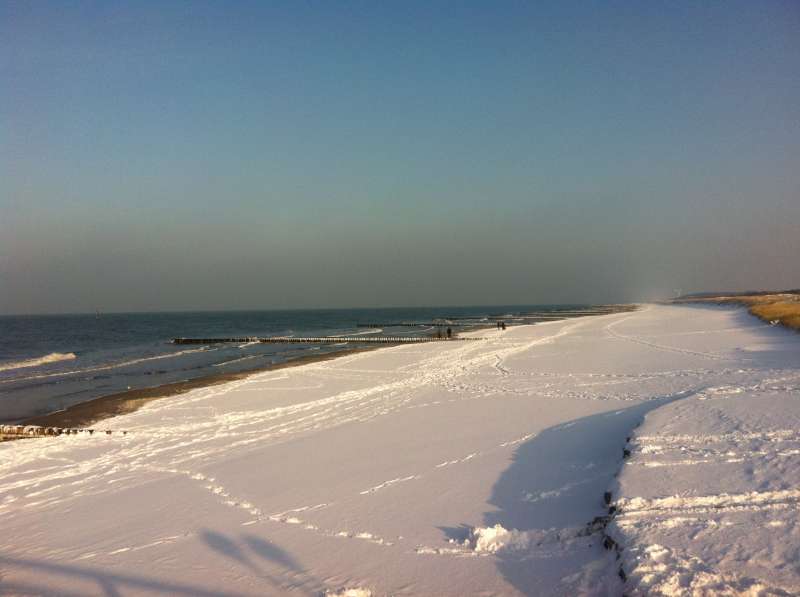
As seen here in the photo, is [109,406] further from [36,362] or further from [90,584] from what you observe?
[36,362]

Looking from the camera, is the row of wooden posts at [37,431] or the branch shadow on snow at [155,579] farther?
the row of wooden posts at [37,431]

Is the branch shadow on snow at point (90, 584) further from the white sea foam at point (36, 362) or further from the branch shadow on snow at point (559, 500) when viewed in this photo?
the white sea foam at point (36, 362)

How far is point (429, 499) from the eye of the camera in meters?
8.27

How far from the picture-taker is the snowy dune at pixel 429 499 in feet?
18.6

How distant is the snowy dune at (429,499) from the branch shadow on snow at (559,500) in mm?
34

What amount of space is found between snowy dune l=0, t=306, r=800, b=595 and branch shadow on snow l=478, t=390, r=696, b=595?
1.3 inches

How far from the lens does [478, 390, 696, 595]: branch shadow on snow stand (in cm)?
566

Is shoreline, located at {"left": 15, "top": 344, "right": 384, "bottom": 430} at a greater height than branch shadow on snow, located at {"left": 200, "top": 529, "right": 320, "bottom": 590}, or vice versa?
branch shadow on snow, located at {"left": 200, "top": 529, "right": 320, "bottom": 590}

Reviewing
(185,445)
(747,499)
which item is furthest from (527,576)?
(185,445)

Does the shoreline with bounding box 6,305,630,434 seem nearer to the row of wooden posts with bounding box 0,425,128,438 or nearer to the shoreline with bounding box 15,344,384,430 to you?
the shoreline with bounding box 15,344,384,430

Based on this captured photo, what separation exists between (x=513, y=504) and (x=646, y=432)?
9.99ft

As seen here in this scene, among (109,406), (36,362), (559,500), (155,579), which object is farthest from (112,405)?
(36,362)

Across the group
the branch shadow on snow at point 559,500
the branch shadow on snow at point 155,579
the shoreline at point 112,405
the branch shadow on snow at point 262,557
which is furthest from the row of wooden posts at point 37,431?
the branch shadow on snow at point 559,500

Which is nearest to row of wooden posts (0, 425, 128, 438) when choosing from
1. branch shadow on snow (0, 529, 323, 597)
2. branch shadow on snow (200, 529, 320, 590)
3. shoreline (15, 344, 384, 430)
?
shoreline (15, 344, 384, 430)
